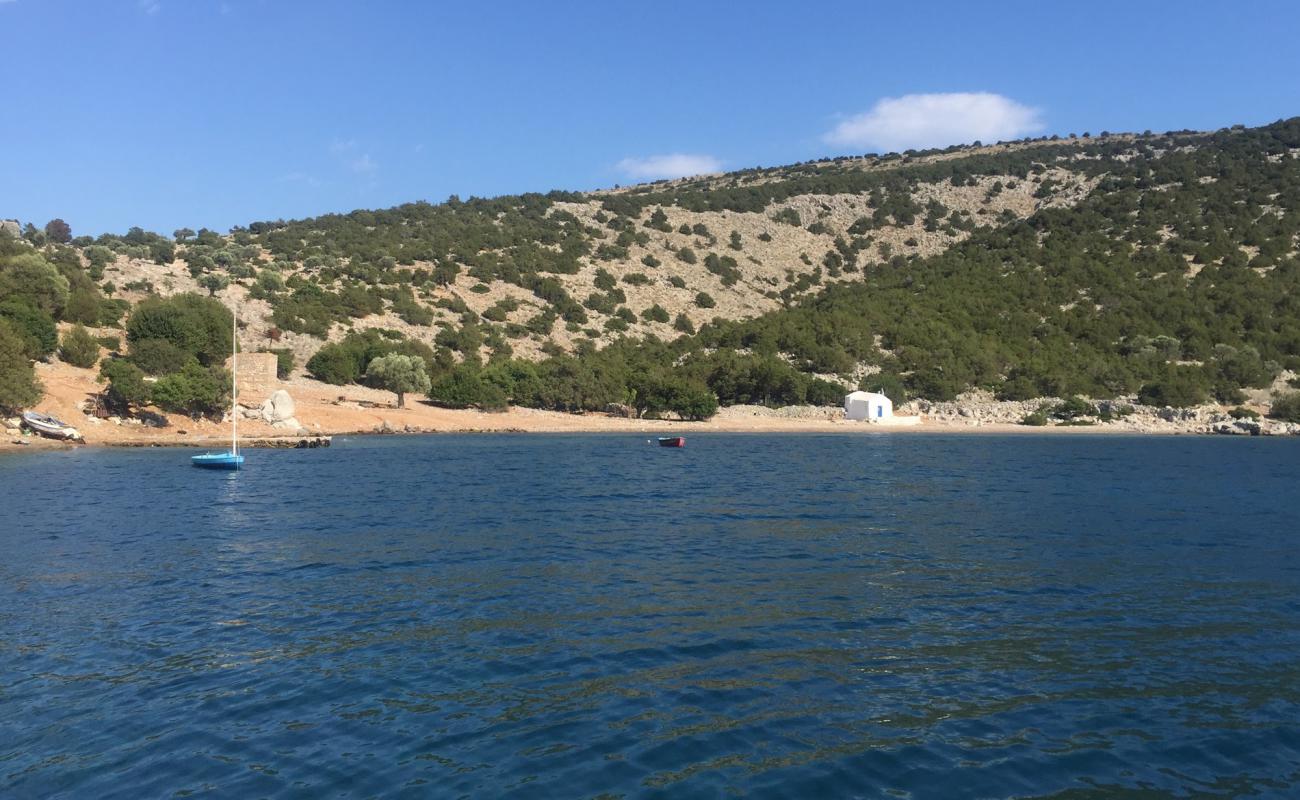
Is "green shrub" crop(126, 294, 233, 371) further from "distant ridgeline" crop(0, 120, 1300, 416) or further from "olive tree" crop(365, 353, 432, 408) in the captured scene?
"olive tree" crop(365, 353, 432, 408)

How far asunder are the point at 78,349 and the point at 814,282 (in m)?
87.0

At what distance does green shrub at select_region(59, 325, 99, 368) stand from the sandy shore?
24.3 inches

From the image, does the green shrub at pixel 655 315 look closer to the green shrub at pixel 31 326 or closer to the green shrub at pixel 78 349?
the green shrub at pixel 78 349

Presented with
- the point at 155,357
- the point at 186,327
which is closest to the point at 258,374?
the point at 186,327

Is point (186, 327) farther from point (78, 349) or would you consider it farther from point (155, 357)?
point (78, 349)

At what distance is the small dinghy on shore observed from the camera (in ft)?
161

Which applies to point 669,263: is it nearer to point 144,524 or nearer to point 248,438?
point 248,438

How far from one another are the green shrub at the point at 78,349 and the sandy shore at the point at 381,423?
617mm

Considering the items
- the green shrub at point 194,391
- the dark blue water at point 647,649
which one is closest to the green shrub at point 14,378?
the green shrub at point 194,391

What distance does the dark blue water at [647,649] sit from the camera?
964 cm

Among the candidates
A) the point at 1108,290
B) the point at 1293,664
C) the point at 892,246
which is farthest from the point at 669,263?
the point at 1293,664

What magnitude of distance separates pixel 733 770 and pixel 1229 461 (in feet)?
159

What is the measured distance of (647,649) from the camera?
13633 mm

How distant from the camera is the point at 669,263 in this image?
121688 mm
